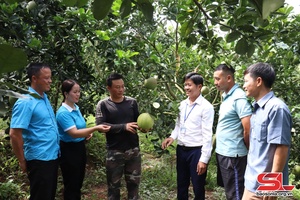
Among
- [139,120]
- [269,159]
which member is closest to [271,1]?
[269,159]

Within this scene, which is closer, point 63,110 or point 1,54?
point 1,54

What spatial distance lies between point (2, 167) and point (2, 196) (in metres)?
0.67

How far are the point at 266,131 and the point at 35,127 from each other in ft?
4.49

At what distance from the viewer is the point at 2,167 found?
11.0ft

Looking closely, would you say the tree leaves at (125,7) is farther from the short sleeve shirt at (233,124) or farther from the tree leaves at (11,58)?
the short sleeve shirt at (233,124)

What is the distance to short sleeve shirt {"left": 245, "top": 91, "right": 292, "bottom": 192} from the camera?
1519 millimetres

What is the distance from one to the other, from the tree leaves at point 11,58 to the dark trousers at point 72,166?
1881 mm

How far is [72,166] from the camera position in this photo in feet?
7.39

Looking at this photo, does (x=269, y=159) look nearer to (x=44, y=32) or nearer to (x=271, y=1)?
(x=271, y=1)

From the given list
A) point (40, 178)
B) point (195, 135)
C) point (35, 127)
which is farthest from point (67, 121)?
point (195, 135)

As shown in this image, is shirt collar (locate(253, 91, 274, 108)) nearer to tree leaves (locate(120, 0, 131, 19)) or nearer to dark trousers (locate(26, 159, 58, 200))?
tree leaves (locate(120, 0, 131, 19))

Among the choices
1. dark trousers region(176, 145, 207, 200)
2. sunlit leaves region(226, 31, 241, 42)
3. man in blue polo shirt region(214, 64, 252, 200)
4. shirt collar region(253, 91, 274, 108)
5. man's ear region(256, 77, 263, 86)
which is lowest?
dark trousers region(176, 145, 207, 200)

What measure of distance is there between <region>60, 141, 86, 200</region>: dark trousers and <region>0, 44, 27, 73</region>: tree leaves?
1.88 metres

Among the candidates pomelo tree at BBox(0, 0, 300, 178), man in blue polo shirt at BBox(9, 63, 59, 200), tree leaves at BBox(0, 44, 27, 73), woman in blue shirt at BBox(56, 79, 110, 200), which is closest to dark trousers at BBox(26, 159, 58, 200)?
man in blue polo shirt at BBox(9, 63, 59, 200)
